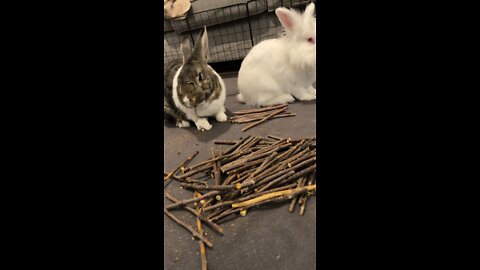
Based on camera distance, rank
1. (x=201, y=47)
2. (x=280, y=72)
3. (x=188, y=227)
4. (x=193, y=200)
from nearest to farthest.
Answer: (x=188, y=227)
(x=193, y=200)
(x=201, y=47)
(x=280, y=72)

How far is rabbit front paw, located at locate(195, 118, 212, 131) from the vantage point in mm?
2227

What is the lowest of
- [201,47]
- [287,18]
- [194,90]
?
[194,90]

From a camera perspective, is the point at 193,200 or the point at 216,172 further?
the point at 216,172

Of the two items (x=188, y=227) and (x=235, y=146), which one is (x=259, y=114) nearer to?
(x=235, y=146)

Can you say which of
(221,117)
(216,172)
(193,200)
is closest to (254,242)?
(193,200)

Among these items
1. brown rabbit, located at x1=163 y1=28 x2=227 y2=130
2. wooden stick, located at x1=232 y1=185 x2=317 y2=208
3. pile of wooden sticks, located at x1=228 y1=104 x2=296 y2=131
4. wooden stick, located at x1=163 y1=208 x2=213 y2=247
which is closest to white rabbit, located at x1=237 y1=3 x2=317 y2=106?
pile of wooden sticks, located at x1=228 y1=104 x2=296 y2=131

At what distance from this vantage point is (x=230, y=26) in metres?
3.70

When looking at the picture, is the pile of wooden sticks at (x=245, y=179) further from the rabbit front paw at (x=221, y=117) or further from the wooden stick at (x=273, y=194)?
the rabbit front paw at (x=221, y=117)

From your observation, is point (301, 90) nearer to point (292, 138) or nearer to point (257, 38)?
point (292, 138)

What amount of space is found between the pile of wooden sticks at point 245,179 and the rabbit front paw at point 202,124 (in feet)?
1.64

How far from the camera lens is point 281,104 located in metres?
2.56

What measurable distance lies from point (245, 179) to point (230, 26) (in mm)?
2873

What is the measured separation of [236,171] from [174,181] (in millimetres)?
366

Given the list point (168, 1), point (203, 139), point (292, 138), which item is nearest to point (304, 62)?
point (292, 138)
